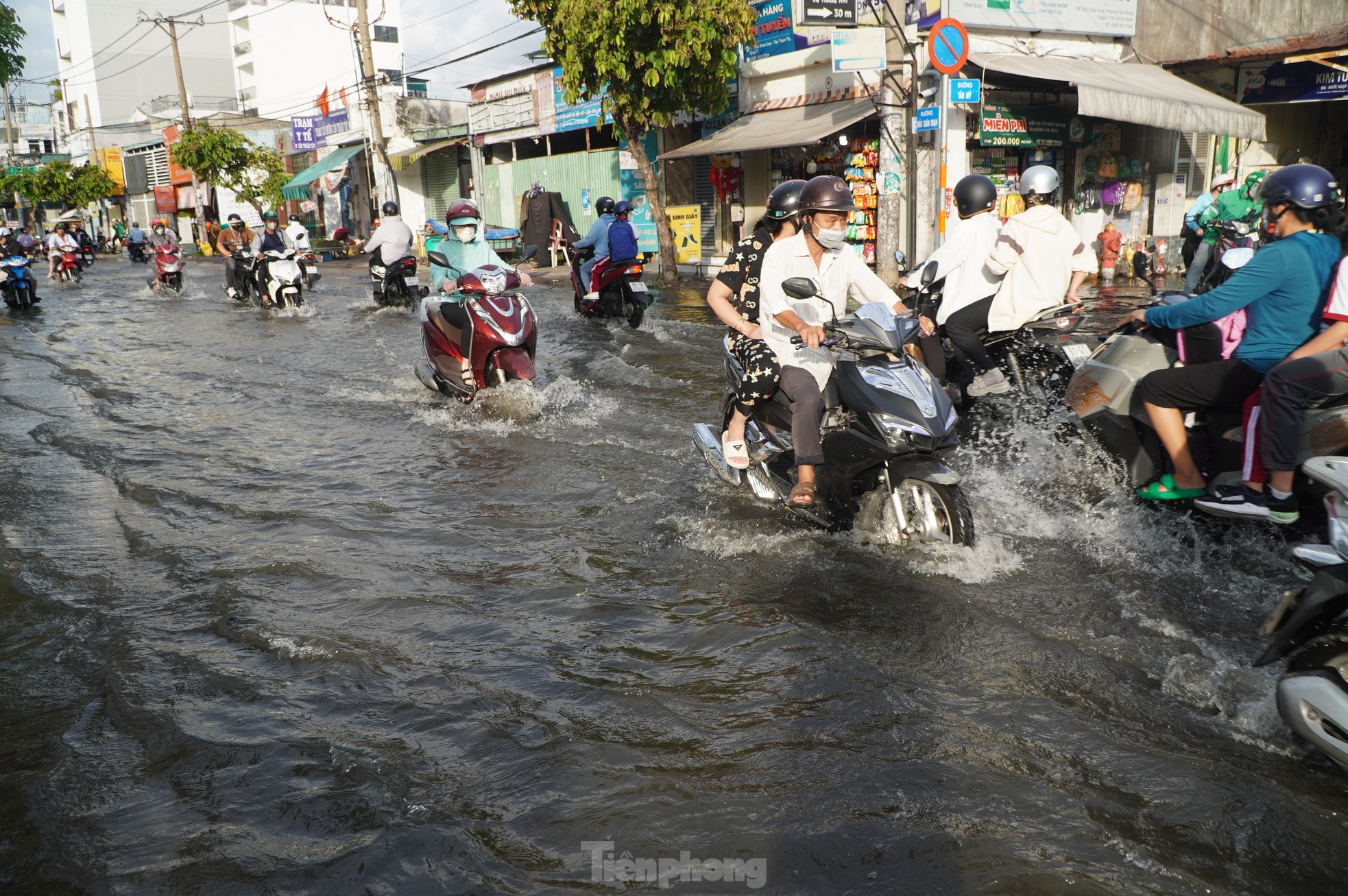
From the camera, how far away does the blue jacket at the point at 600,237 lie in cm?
1279

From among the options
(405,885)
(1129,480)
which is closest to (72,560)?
(405,885)

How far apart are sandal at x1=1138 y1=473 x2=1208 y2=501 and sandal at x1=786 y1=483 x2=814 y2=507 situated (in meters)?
1.48

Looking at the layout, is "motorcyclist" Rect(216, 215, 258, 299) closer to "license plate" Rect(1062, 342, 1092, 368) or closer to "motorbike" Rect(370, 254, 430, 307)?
"motorbike" Rect(370, 254, 430, 307)

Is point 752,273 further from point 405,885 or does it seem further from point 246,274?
point 246,274

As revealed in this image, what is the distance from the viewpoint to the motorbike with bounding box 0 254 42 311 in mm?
17578

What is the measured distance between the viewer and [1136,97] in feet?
47.1

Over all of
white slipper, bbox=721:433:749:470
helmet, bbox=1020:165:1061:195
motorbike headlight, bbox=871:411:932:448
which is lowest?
white slipper, bbox=721:433:749:470

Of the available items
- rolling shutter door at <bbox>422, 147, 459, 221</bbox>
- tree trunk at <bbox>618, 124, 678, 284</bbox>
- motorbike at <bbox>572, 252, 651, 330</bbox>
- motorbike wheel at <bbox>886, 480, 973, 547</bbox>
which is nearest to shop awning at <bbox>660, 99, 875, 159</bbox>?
tree trunk at <bbox>618, 124, 678, 284</bbox>

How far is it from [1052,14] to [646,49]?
6.83 m

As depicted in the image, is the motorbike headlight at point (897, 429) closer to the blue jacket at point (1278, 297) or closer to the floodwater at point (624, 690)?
the floodwater at point (624, 690)

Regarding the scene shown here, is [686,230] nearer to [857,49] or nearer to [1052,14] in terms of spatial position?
[857,49]

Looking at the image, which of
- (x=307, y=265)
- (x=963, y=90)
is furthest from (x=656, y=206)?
(x=963, y=90)

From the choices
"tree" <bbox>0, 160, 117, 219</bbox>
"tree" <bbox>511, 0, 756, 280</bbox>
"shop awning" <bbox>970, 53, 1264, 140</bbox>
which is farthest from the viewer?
"tree" <bbox>0, 160, 117, 219</bbox>

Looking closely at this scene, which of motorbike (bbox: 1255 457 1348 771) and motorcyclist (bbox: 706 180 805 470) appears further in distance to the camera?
motorcyclist (bbox: 706 180 805 470)
